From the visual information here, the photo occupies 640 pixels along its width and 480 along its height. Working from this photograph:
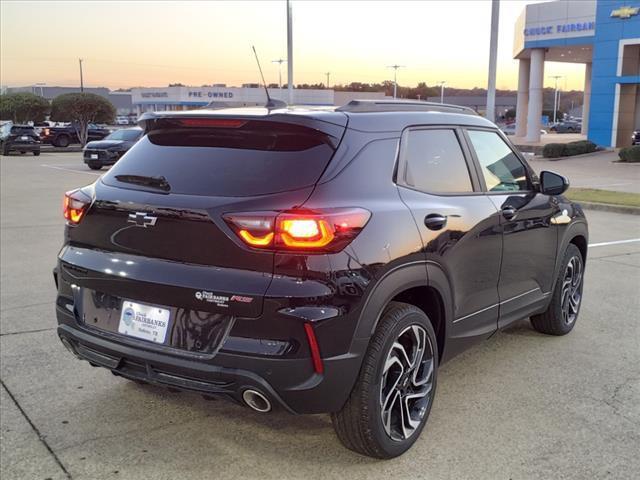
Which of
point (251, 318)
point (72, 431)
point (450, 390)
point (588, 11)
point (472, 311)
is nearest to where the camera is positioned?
point (251, 318)

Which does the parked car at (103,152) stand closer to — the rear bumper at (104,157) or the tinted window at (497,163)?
the rear bumper at (104,157)

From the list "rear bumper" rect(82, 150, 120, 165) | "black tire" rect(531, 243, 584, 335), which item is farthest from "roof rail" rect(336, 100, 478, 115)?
"rear bumper" rect(82, 150, 120, 165)

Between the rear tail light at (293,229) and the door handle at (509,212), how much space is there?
171 cm

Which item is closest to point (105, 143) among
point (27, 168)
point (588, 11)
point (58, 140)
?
point (27, 168)

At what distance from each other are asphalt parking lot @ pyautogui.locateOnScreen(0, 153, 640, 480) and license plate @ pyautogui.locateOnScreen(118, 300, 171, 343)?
69 centimetres

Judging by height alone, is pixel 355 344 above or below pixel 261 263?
below

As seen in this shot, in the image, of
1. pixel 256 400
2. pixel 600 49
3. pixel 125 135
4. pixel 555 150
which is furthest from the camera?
pixel 600 49

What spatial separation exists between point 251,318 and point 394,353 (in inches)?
33.3

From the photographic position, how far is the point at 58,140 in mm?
40875

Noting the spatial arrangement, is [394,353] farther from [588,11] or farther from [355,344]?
[588,11]

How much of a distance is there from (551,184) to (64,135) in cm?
4093

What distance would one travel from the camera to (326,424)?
3691mm

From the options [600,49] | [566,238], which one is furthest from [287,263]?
[600,49]

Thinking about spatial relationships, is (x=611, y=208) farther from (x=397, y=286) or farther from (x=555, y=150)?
(x=555, y=150)
